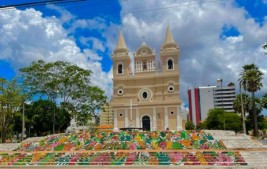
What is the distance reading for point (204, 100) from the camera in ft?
421

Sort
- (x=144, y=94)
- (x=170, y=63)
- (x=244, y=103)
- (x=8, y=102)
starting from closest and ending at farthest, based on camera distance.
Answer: (x=8, y=102) < (x=144, y=94) < (x=170, y=63) < (x=244, y=103)

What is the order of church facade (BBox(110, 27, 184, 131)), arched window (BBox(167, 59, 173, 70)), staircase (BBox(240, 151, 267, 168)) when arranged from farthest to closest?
arched window (BBox(167, 59, 173, 70))
church facade (BBox(110, 27, 184, 131))
staircase (BBox(240, 151, 267, 168))

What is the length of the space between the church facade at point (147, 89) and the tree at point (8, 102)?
640 inches

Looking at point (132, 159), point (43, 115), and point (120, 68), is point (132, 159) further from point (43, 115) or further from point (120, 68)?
point (120, 68)

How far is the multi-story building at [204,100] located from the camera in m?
127

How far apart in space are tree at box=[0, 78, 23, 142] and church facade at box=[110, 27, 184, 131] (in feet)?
53.3

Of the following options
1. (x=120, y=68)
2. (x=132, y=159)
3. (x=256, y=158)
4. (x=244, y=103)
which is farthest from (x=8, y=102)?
(x=244, y=103)

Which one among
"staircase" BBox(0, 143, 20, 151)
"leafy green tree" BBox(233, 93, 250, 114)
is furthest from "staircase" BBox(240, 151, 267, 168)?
"leafy green tree" BBox(233, 93, 250, 114)

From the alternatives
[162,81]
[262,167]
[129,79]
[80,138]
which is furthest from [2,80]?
[262,167]

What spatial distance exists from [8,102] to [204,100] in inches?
3997

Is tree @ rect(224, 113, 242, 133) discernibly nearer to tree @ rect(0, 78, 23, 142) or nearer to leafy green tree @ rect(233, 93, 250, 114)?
leafy green tree @ rect(233, 93, 250, 114)

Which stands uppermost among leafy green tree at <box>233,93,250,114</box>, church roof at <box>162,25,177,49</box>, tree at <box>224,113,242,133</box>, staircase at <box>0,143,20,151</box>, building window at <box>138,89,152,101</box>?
church roof at <box>162,25,177,49</box>

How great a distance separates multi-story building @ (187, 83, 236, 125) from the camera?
12738 cm

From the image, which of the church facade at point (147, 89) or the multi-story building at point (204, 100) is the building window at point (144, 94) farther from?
the multi-story building at point (204, 100)
